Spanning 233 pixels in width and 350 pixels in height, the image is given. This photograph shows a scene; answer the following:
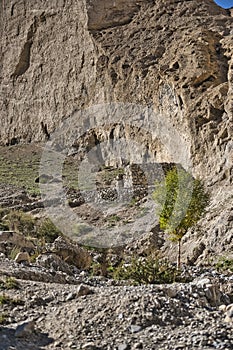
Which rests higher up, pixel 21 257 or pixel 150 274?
pixel 21 257

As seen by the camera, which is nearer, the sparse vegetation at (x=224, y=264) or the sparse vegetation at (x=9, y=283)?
the sparse vegetation at (x=9, y=283)

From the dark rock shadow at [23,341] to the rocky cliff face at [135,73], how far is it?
1020cm

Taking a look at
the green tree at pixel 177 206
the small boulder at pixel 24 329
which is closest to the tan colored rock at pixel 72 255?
the green tree at pixel 177 206

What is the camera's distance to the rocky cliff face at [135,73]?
2478 centimetres

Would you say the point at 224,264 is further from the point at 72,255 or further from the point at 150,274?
the point at 150,274

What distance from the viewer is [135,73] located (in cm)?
3366

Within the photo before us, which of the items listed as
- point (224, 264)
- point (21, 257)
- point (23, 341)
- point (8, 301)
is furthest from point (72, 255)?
point (23, 341)

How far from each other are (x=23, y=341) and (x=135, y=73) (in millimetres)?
28549

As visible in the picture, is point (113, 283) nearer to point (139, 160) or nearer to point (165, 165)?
point (165, 165)

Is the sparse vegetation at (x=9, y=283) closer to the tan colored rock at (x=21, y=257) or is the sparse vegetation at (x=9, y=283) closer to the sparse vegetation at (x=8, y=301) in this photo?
the sparse vegetation at (x=8, y=301)

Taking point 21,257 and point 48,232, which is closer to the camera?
point 21,257

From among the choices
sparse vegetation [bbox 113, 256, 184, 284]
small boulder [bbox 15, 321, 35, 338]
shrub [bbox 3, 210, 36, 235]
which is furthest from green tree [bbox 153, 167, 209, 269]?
small boulder [bbox 15, 321, 35, 338]

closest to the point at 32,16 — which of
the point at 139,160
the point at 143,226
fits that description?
the point at 139,160

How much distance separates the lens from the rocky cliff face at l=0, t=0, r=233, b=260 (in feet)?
81.3
